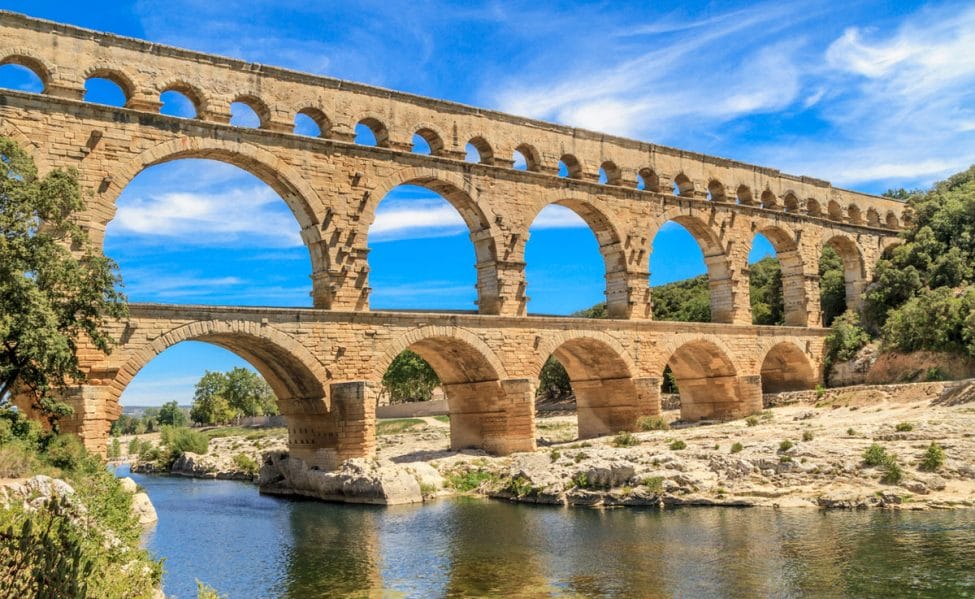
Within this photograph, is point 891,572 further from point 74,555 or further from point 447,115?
point 447,115

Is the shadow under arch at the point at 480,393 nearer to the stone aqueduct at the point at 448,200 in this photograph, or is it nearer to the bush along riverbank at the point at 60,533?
the stone aqueduct at the point at 448,200

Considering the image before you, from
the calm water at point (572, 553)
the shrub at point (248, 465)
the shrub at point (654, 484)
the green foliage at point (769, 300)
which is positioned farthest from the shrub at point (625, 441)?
the green foliage at point (769, 300)

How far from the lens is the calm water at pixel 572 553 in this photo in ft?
41.7

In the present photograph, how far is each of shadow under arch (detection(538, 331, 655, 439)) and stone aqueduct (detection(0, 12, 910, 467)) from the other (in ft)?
0.25

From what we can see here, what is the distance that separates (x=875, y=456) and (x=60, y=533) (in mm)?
16938

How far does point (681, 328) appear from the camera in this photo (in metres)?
32.0

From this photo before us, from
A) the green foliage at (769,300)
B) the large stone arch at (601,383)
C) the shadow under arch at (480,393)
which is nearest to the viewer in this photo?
the shadow under arch at (480,393)

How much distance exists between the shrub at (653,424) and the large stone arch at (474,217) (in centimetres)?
676

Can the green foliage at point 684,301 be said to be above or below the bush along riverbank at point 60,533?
above

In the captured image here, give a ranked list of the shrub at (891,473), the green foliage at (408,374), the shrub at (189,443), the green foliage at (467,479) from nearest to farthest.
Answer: the shrub at (891,473)
the green foliage at (467,479)
the shrub at (189,443)
the green foliage at (408,374)

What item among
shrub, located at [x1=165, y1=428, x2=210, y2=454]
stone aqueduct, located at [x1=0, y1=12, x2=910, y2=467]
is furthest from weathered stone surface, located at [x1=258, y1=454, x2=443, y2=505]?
shrub, located at [x1=165, y1=428, x2=210, y2=454]

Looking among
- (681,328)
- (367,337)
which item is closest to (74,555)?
(367,337)

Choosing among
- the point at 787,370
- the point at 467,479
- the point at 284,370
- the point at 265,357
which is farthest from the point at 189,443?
the point at 787,370

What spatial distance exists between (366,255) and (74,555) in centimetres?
1760
